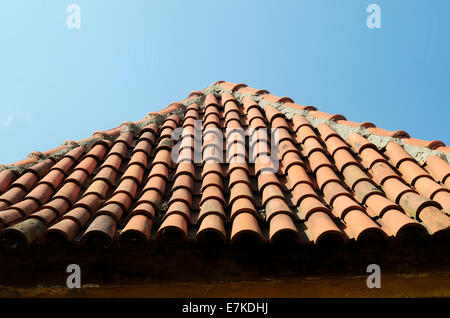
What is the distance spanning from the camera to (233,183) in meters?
3.68

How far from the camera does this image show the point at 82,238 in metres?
2.89

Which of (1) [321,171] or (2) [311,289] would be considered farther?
(1) [321,171]

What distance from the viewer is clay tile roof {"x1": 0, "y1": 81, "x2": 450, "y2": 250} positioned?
9.63 ft

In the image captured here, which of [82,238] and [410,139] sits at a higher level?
[410,139]

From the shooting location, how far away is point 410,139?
4.42m

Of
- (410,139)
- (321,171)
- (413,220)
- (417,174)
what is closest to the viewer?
(413,220)

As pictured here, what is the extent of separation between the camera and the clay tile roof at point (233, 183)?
9.63 feet

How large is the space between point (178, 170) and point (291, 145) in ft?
4.20
